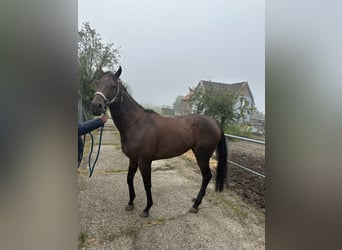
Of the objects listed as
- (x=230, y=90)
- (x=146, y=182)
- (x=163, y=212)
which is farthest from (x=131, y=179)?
(x=230, y=90)

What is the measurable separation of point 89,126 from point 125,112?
0.70ft

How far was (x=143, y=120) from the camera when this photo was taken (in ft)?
3.20

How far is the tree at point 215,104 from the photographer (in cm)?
94

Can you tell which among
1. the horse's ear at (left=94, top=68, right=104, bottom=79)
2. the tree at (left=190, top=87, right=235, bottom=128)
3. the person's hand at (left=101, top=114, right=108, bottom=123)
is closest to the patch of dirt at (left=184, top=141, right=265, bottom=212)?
the tree at (left=190, top=87, right=235, bottom=128)

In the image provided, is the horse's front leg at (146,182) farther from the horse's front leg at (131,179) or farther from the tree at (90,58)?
the tree at (90,58)

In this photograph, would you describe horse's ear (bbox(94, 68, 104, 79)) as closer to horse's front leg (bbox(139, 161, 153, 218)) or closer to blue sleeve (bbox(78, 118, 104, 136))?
blue sleeve (bbox(78, 118, 104, 136))

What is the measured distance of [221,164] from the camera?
1.05m

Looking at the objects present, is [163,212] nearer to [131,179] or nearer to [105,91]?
[131,179]

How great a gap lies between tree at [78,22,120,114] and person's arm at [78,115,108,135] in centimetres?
5

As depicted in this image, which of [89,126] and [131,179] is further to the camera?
[131,179]

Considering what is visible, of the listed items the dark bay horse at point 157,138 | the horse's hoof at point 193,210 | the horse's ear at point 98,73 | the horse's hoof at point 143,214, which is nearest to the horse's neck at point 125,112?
the dark bay horse at point 157,138

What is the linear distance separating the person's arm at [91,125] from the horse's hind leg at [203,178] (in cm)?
50
